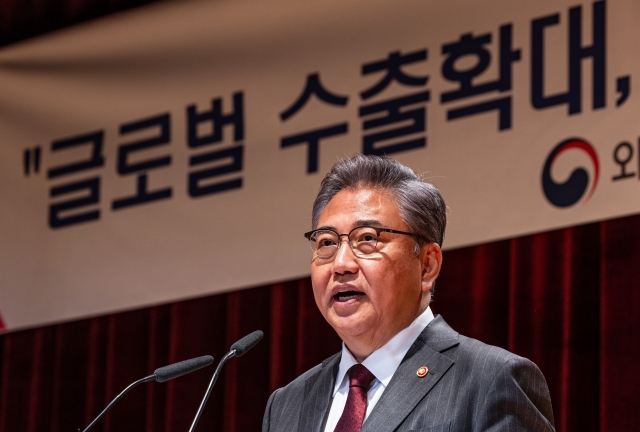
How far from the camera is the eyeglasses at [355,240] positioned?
186 centimetres

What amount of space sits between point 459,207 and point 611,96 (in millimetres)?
573

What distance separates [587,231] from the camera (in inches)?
125

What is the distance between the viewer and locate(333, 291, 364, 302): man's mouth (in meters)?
1.84

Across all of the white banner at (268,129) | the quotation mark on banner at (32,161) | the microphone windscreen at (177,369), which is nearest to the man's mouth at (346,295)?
the microphone windscreen at (177,369)

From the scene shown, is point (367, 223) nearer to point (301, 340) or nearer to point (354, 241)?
point (354, 241)

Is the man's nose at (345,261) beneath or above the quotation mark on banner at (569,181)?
beneath

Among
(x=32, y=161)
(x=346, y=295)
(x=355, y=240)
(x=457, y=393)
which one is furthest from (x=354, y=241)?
(x=32, y=161)

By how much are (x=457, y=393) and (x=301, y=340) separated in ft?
6.53

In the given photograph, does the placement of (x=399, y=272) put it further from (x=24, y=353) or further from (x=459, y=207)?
(x=24, y=353)

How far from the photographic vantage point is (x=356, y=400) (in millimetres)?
1792

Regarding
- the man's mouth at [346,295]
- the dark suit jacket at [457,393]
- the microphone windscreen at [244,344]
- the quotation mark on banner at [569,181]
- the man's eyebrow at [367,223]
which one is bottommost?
the dark suit jacket at [457,393]

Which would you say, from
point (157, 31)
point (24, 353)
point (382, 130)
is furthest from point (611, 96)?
point (24, 353)

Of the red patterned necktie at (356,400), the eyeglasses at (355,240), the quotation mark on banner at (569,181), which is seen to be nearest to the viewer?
the red patterned necktie at (356,400)

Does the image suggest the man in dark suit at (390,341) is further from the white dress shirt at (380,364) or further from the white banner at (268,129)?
the white banner at (268,129)
